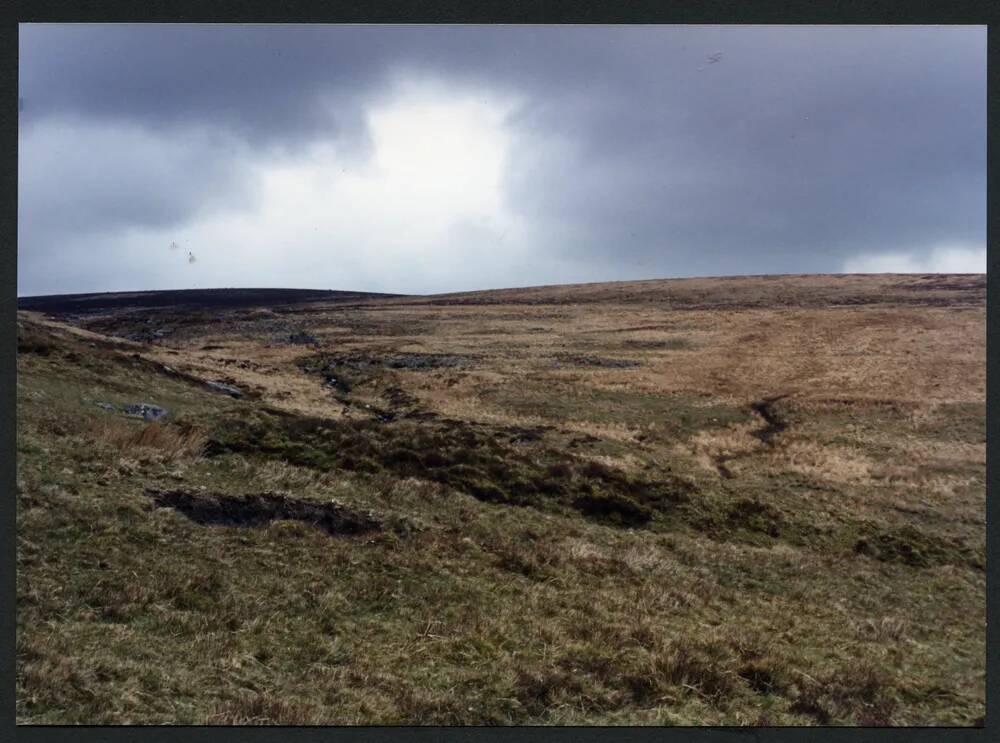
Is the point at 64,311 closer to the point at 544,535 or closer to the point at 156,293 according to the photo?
the point at 156,293

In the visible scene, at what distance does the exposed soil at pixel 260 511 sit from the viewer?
12.2 meters

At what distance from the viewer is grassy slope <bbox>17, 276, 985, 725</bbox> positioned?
815cm

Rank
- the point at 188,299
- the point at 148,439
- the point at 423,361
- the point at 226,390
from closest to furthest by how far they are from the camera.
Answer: the point at 148,439, the point at 226,390, the point at 423,361, the point at 188,299

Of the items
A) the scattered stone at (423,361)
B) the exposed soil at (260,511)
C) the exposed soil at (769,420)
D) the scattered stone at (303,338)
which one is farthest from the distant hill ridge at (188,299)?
the exposed soil at (260,511)

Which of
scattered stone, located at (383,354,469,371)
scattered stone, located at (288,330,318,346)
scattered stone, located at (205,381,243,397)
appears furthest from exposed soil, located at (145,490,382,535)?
scattered stone, located at (288,330,318,346)

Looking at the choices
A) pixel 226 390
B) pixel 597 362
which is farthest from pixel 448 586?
→ pixel 597 362

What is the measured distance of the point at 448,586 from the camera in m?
11.2

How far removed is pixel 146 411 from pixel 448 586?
12.5 metres

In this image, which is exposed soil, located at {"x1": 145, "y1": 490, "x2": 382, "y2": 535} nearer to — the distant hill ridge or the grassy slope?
the grassy slope

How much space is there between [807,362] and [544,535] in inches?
1717

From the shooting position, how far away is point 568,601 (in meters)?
11.3

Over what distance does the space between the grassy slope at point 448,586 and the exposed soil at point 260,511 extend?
42 centimetres

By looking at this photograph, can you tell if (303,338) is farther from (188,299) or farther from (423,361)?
(188,299)

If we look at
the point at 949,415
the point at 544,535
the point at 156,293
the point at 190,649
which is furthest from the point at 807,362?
the point at 156,293
